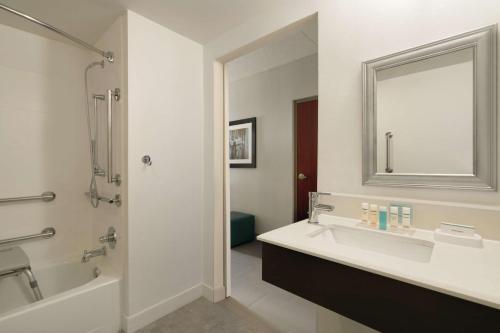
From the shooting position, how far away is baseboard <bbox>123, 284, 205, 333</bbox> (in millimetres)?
1591

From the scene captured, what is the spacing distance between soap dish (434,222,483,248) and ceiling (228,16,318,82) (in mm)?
1917

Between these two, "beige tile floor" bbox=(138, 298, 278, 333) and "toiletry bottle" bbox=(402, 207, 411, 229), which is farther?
"beige tile floor" bbox=(138, 298, 278, 333)

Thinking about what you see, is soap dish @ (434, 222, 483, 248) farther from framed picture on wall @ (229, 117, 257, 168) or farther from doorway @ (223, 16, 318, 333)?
framed picture on wall @ (229, 117, 257, 168)

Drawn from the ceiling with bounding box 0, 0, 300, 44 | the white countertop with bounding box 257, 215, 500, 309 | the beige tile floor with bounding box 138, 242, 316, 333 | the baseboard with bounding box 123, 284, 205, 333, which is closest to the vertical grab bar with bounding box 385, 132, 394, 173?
the white countertop with bounding box 257, 215, 500, 309

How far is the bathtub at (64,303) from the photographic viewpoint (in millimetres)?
1257

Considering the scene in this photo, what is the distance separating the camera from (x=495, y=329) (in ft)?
1.84

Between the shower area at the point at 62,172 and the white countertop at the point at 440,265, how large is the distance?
131cm

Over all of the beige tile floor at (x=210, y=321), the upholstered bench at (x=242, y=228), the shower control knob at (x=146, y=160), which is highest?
the shower control knob at (x=146, y=160)

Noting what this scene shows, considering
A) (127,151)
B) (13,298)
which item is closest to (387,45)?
(127,151)

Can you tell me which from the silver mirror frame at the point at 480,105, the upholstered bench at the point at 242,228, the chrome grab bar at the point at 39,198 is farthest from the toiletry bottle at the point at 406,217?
the chrome grab bar at the point at 39,198

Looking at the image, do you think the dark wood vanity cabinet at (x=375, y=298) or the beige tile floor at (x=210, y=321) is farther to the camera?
the beige tile floor at (x=210, y=321)

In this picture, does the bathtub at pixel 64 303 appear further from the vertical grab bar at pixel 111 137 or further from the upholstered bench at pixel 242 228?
the upholstered bench at pixel 242 228

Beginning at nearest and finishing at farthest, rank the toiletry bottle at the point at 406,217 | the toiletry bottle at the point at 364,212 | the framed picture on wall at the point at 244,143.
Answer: the toiletry bottle at the point at 406,217
the toiletry bottle at the point at 364,212
the framed picture on wall at the point at 244,143

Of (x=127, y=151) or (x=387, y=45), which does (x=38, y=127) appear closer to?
(x=127, y=151)
